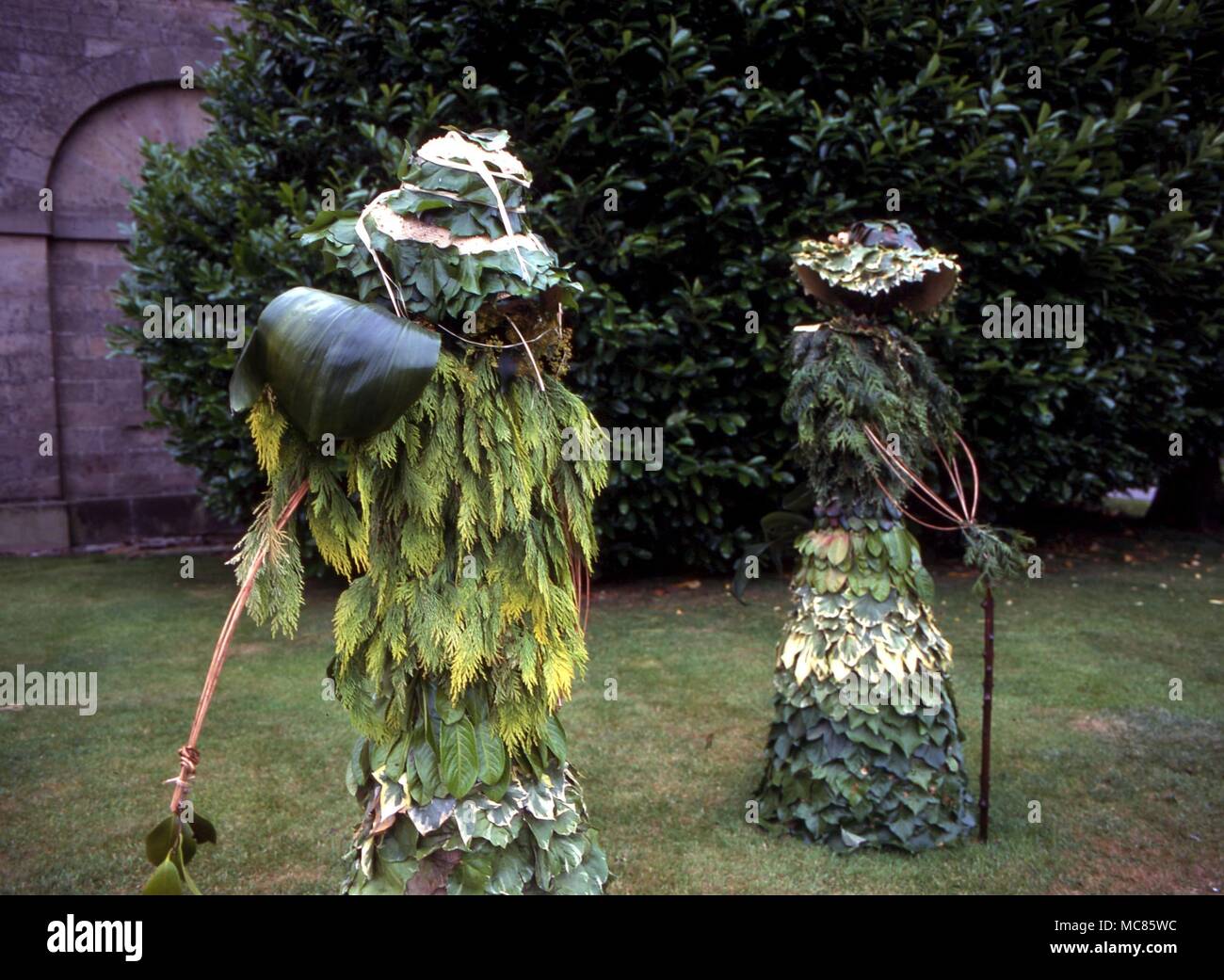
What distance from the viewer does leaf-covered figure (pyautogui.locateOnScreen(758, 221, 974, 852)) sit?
12.0 feet

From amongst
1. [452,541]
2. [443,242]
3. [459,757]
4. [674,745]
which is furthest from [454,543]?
[674,745]

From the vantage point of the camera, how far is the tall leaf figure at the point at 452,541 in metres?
1.94

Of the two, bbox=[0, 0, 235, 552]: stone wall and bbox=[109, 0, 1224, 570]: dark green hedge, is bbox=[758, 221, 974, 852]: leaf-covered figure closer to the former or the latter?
bbox=[109, 0, 1224, 570]: dark green hedge

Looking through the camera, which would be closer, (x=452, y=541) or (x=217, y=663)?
(x=217, y=663)

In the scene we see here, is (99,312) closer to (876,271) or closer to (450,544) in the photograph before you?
(876,271)

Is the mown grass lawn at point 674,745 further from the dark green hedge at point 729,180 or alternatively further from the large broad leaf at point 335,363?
the large broad leaf at point 335,363

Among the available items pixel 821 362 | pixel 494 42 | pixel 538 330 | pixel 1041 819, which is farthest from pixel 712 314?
pixel 538 330

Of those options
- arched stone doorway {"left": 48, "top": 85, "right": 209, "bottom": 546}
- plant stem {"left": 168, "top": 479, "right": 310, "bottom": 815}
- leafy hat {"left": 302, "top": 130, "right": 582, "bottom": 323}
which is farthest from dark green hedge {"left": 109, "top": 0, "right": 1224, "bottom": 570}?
plant stem {"left": 168, "top": 479, "right": 310, "bottom": 815}

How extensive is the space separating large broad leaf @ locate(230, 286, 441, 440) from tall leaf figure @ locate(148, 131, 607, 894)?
5 cm

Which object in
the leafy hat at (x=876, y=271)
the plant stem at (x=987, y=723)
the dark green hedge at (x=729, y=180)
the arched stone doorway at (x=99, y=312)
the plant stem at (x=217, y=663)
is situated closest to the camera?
the plant stem at (x=217, y=663)

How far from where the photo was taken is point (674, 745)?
5094mm

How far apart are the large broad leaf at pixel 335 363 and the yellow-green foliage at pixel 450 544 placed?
14cm

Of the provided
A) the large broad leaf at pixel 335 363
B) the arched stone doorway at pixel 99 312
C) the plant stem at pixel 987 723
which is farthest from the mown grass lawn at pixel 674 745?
the arched stone doorway at pixel 99 312

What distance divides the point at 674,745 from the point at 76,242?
977 cm
